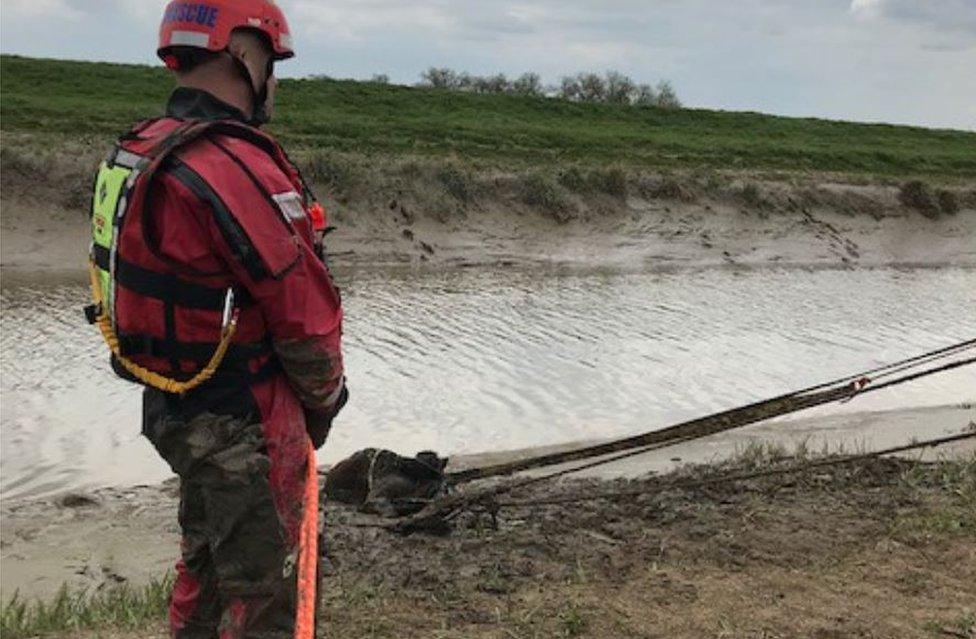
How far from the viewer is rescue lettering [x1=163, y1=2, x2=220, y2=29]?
287 centimetres

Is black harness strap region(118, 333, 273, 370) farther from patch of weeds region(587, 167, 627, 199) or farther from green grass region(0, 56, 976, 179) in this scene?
patch of weeds region(587, 167, 627, 199)

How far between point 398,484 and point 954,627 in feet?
10.4

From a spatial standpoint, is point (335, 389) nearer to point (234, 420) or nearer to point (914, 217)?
point (234, 420)

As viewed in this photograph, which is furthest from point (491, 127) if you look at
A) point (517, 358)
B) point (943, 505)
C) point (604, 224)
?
point (943, 505)

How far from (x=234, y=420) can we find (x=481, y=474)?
365 centimetres

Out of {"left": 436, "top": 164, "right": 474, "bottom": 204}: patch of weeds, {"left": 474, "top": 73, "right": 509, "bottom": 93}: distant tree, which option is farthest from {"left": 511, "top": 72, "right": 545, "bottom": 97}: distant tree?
{"left": 436, "top": 164, "right": 474, "bottom": 204}: patch of weeds

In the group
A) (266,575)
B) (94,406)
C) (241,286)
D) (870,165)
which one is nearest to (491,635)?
(266,575)

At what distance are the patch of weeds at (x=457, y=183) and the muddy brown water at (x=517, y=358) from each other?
2424 mm

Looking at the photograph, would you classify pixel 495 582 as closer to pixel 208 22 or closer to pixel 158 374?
pixel 158 374

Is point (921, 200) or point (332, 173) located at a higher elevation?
point (921, 200)

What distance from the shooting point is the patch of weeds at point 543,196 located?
22.0 m

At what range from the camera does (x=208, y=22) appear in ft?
9.40

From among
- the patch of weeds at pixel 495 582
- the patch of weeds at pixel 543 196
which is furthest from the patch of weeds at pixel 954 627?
the patch of weeds at pixel 543 196

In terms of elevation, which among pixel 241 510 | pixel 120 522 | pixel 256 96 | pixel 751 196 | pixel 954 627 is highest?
pixel 256 96
